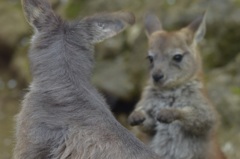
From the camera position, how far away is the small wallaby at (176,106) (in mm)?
6602

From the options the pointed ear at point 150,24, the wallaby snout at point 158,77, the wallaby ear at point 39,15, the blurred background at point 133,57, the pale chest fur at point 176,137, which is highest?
the wallaby ear at point 39,15

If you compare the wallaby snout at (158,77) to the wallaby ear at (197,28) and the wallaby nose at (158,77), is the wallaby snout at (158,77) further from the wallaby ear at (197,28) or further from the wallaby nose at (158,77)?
the wallaby ear at (197,28)

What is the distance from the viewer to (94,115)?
4309 mm

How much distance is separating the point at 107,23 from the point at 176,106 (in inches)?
78.0

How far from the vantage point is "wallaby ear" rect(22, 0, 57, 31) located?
4.84m

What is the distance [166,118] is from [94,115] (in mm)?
2164

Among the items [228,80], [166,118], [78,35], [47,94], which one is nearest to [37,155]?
[47,94]

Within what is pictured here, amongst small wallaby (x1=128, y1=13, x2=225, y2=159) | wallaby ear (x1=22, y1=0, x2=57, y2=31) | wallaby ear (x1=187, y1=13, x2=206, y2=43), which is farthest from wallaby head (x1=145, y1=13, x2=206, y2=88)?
wallaby ear (x1=22, y1=0, x2=57, y2=31)

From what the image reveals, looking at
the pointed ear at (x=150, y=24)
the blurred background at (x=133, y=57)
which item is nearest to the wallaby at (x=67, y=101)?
the pointed ear at (x=150, y=24)

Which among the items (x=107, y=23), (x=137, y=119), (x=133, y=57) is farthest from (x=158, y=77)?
(x=133, y=57)

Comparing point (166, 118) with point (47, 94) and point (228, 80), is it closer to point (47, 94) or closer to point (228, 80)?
point (47, 94)

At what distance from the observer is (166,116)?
21.0 ft

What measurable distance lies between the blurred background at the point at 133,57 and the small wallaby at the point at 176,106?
151cm

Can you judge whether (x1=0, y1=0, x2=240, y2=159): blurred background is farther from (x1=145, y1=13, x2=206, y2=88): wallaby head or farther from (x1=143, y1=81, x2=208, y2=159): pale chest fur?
(x1=143, y1=81, x2=208, y2=159): pale chest fur
